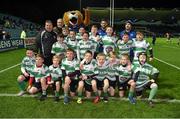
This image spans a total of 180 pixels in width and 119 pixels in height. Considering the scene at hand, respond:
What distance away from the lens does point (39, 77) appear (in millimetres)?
9578

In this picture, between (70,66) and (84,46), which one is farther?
(84,46)

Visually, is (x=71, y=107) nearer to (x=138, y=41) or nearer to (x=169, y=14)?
(x=138, y=41)

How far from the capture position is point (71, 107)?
8.60 metres

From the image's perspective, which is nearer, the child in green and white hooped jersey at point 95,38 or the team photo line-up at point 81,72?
the team photo line-up at point 81,72

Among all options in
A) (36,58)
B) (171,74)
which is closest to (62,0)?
(171,74)

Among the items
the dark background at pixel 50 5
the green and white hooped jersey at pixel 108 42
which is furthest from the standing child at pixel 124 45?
the dark background at pixel 50 5

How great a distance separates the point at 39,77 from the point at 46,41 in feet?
4.46

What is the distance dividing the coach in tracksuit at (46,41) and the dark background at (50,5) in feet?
139

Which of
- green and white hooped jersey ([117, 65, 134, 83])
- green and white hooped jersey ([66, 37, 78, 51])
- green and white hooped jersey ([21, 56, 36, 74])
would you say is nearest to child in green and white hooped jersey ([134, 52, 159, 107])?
green and white hooped jersey ([117, 65, 134, 83])

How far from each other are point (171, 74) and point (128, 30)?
418 cm

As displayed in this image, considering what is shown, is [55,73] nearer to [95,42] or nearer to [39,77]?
[39,77]

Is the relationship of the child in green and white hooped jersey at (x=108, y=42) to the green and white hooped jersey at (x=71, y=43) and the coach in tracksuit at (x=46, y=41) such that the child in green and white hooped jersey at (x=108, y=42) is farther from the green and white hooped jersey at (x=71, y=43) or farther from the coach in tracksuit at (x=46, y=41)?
the coach in tracksuit at (x=46, y=41)

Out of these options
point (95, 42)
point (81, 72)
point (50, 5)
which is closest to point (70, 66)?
point (81, 72)

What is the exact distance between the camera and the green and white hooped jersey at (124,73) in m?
9.59
